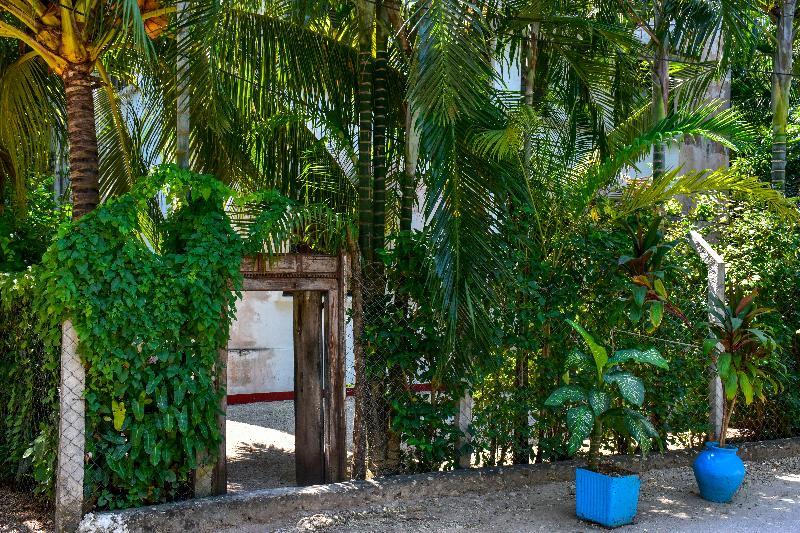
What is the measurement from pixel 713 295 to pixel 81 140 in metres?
6.04

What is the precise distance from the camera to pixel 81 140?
6715mm

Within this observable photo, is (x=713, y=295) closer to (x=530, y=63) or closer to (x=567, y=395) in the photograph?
(x=567, y=395)

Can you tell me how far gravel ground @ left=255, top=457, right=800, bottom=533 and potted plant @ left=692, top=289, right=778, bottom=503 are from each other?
0.63 ft

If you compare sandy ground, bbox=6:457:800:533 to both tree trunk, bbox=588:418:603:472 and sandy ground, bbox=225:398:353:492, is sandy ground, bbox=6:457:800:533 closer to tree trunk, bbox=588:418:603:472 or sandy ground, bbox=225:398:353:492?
tree trunk, bbox=588:418:603:472

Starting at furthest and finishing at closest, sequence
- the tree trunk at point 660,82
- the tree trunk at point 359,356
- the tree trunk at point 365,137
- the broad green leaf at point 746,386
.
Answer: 1. the tree trunk at point 660,82
2. the tree trunk at point 365,137
3. the tree trunk at point 359,356
4. the broad green leaf at point 746,386

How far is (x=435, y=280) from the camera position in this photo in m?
6.34

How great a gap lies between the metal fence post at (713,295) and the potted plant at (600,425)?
1890 mm

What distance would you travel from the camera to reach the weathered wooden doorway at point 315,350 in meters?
6.48

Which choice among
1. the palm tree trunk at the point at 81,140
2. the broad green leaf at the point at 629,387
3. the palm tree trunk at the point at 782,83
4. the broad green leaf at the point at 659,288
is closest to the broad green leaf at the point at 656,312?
the broad green leaf at the point at 659,288

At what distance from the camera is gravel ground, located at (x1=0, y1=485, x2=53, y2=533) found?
567 centimetres

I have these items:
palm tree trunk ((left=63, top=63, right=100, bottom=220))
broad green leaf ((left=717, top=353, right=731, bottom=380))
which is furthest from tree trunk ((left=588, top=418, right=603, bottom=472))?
palm tree trunk ((left=63, top=63, right=100, bottom=220))

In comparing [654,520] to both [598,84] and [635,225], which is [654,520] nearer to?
[635,225]

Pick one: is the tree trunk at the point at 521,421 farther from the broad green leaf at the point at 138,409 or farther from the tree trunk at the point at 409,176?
the broad green leaf at the point at 138,409

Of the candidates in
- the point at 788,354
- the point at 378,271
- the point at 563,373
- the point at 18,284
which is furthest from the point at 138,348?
the point at 788,354
